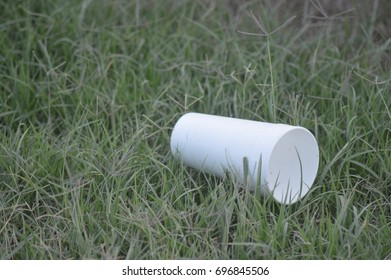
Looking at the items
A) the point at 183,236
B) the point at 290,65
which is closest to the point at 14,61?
the point at 290,65

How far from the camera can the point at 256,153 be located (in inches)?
77.5

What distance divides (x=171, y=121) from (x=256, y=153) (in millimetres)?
701

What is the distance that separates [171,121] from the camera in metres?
2.58

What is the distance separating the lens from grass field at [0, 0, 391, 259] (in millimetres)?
1891

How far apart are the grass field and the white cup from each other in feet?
0.20

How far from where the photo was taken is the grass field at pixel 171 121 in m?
1.89

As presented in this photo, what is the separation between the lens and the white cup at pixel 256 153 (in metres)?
1.96

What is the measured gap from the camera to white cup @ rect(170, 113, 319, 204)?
196cm

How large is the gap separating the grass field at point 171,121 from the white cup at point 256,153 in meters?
0.06

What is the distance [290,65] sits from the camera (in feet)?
9.53

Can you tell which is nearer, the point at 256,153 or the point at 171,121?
the point at 256,153
